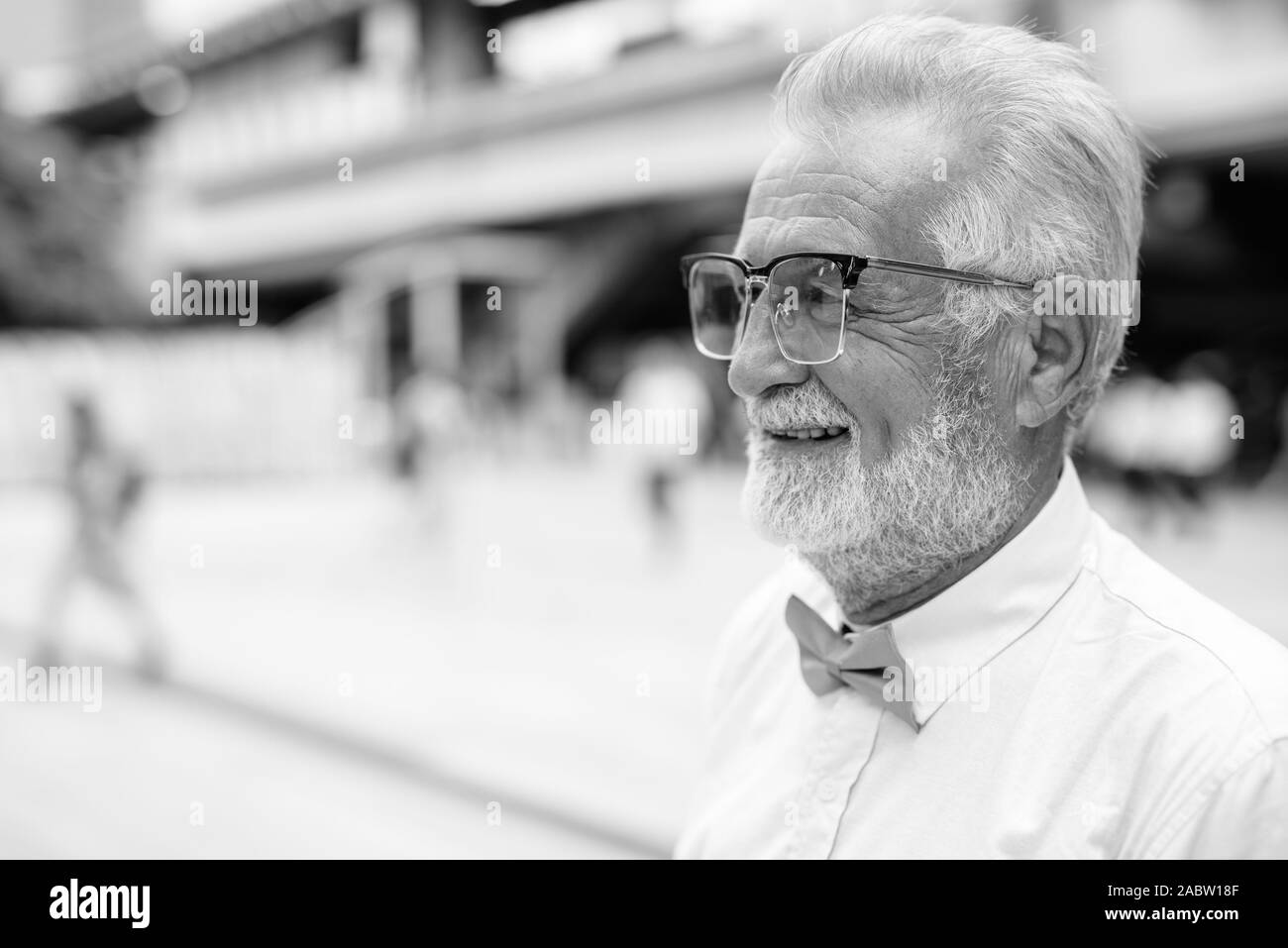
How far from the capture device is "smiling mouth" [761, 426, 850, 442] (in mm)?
1516

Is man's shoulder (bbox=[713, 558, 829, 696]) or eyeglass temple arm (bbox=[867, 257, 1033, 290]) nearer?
eyeglass temple arm (bbox=[867, 257, 1033, 290])

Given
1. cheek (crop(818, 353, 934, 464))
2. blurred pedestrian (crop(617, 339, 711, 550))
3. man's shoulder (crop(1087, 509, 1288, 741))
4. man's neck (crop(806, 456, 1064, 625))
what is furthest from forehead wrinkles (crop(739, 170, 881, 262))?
blurred pedestrian (crop(617, 339, 711, 550))

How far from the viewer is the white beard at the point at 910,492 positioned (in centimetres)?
146

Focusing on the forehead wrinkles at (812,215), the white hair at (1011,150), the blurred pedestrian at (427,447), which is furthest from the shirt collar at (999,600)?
the blurred pedestrian at (427,447)

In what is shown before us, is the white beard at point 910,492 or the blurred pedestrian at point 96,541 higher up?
the white beard at point 910,492

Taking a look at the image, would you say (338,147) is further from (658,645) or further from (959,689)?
(959,689)

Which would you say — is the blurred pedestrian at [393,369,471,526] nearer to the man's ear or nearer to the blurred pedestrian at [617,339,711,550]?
the blurred pedestrian at [617,339,711,550]

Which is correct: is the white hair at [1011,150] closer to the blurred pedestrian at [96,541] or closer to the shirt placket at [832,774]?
the shirt placket at [832,774]

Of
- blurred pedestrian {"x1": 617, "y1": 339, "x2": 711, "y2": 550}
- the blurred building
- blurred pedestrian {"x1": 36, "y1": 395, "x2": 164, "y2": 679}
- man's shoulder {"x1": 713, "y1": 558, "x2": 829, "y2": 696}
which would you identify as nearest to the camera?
man's shoulder {"x1": 713, "y1": 558, "x2": 829, "y2": 696}

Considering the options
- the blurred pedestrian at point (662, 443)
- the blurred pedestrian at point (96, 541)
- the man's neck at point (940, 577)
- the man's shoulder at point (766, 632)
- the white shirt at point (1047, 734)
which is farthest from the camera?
the blurred pedestrian at point (662, 443)

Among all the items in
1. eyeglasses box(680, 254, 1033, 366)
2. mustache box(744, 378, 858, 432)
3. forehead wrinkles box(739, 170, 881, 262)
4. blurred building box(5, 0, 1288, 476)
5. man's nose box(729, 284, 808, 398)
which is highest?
blurred building box(5, 0, 1288, 476)

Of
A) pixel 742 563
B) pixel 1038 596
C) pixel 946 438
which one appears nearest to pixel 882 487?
pixel 946 438

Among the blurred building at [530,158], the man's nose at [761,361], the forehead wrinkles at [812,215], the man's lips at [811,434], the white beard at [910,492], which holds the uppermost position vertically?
the blurred building at [530,158]
